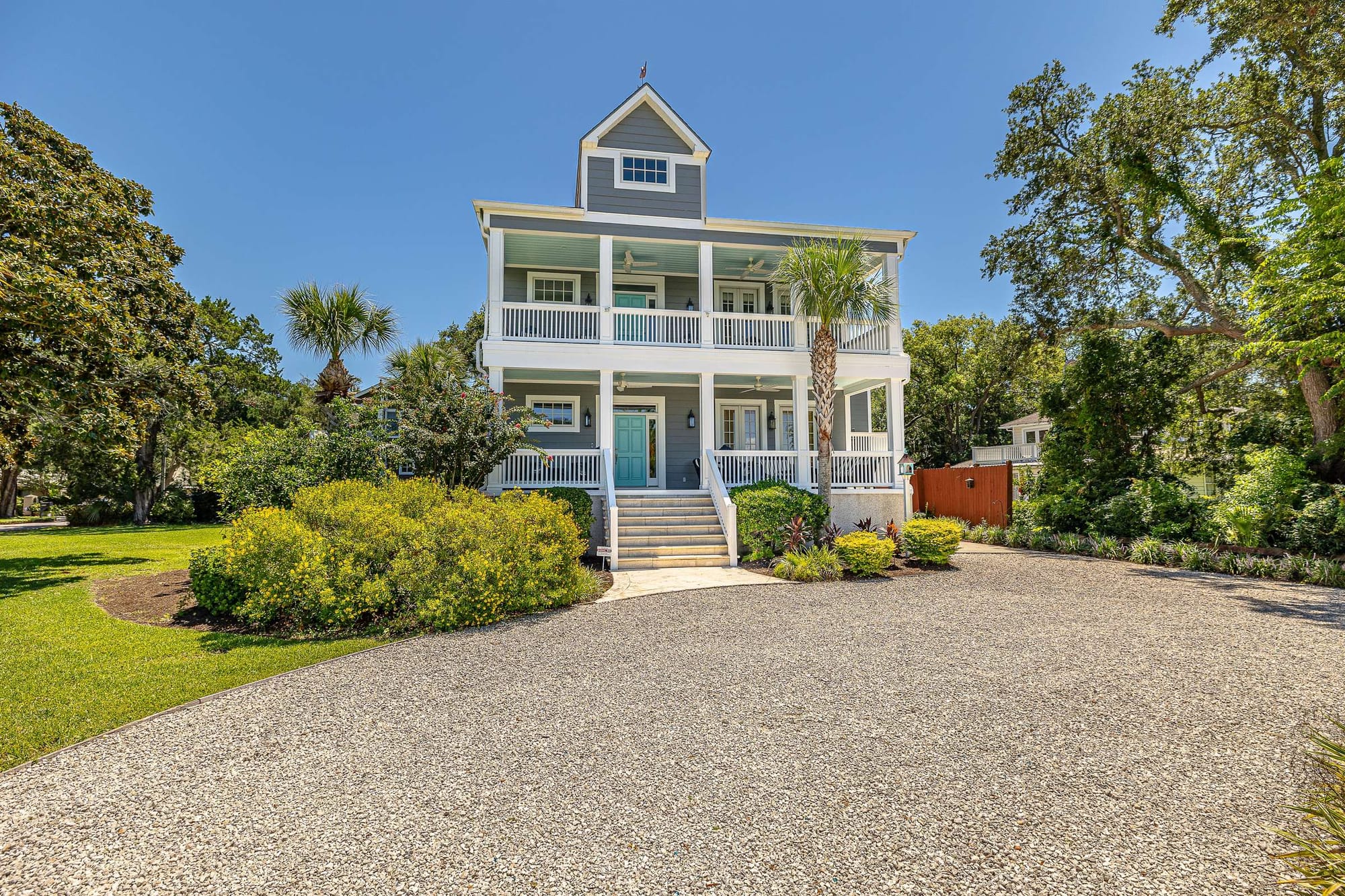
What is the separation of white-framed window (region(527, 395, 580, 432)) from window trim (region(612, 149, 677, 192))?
5679 millimetres

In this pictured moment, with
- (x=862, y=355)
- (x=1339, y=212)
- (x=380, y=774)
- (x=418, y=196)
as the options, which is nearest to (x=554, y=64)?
(x=418, y=196)

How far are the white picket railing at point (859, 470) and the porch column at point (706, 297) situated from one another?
10.3 ft

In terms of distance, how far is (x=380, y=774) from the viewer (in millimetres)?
3482

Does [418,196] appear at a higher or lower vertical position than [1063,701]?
higher

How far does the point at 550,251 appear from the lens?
14.7 metres

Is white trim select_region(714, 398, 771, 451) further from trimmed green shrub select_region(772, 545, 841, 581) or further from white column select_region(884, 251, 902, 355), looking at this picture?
trimmed green shrub select_region(772, 545, 841, 581)

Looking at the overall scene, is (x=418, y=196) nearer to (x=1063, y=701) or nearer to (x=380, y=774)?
(x=380, y=774)

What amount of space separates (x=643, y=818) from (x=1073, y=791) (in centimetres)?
244

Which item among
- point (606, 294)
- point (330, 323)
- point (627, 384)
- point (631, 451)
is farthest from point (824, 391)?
point (330, 323)

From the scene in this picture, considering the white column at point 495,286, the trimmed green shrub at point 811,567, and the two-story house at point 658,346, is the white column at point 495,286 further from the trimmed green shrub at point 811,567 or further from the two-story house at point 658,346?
the trimmed green shrub at point 811,567

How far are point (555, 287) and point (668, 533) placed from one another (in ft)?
26.8

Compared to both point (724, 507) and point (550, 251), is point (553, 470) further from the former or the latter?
point (550, 251)

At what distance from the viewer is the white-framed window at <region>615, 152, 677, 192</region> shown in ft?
47.9

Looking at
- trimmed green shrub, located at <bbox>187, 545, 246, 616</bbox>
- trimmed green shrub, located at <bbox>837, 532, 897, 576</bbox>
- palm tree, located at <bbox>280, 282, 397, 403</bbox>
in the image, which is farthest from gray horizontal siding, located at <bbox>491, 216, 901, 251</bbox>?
trimmed green shrub, located at <bbox>187, 545, 246, 616</bbox>
